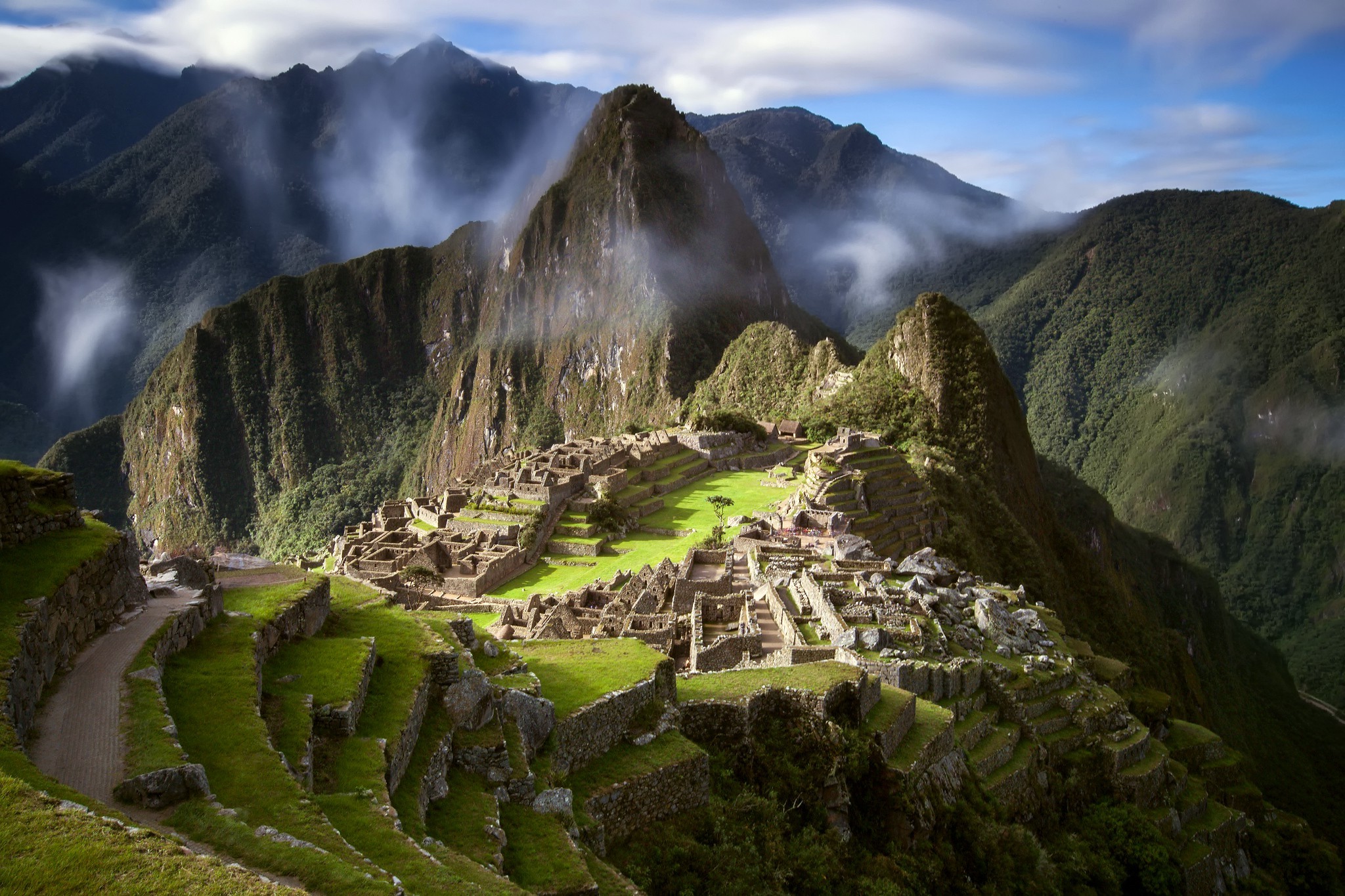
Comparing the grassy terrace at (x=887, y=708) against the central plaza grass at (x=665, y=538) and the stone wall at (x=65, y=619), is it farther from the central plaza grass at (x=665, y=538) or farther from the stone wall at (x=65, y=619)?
the central plaza grass at (x=665, y=538)

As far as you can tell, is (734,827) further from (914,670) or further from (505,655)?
(914,670)

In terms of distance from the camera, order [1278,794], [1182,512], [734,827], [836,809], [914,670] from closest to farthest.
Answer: [734,827], [836,809], [914,670], [1278,794], [1182,512]

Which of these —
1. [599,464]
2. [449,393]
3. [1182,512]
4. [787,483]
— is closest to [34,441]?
[449,393]

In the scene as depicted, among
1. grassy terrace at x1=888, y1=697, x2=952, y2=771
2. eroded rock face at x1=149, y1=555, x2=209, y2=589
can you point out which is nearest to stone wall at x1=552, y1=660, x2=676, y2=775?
grassy terrace at x1=888, y1=697, x2=952, y2=771

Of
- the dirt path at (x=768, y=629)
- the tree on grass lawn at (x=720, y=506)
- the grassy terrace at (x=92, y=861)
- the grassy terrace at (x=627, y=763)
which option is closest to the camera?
the grassy terrace at (x=92, y=861)

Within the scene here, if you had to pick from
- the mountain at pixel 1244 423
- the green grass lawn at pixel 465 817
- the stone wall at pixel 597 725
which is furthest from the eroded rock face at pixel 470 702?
the mountain at pixel 1244 423

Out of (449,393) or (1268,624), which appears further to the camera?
(449,393)

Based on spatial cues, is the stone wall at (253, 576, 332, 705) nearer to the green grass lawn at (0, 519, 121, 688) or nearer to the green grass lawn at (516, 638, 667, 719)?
the green grass lawn at (0, 519, 121, 688)

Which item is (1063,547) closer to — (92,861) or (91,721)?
(91,721)
